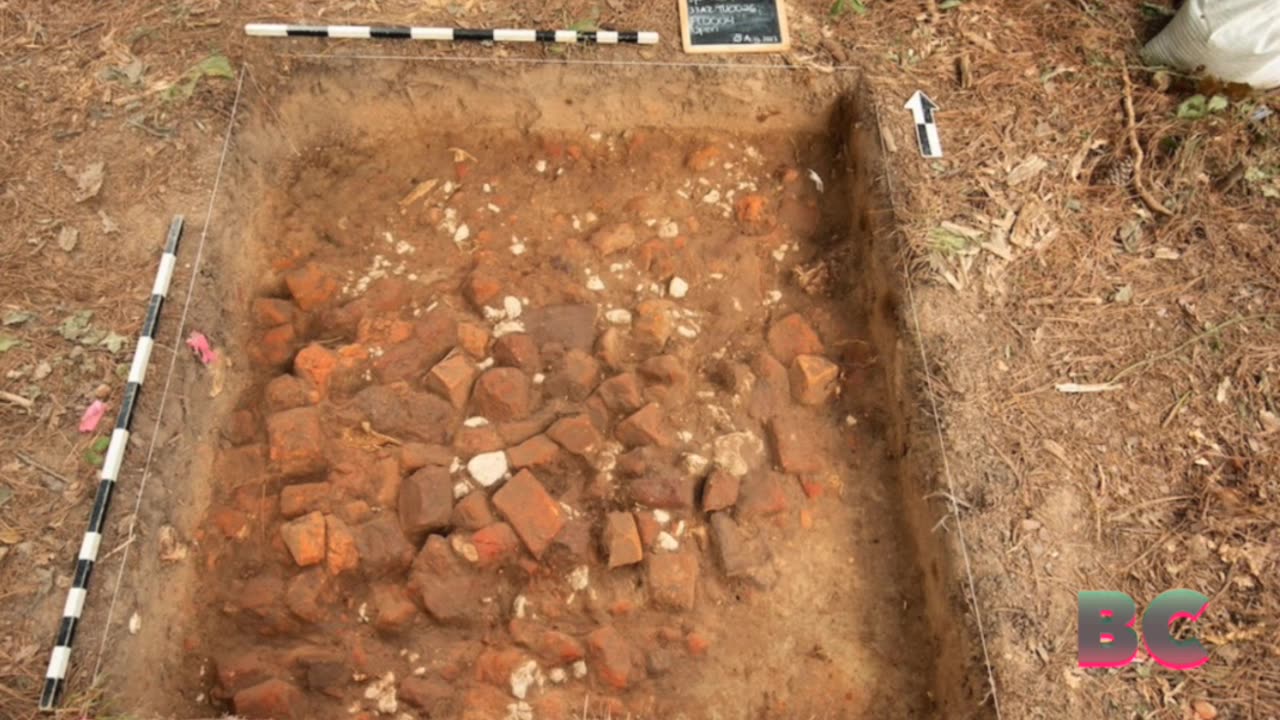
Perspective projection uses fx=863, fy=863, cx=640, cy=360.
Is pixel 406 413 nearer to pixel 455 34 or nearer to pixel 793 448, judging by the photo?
pixel 793 448

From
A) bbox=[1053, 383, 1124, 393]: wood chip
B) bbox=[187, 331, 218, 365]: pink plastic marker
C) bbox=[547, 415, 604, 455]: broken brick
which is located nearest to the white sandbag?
bbox=[1053, 383, 1124, 393]: wood chip

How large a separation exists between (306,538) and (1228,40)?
3.64m

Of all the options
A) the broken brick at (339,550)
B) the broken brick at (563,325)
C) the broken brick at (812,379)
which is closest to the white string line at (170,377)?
the broken brick at (339,550)

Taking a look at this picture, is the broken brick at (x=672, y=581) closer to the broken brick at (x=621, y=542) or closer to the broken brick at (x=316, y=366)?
the broken brick at (x=621, y=542)

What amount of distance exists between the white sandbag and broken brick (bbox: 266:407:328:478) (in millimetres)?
3482

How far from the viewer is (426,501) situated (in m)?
2.70

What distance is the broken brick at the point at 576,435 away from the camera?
2.86 metres

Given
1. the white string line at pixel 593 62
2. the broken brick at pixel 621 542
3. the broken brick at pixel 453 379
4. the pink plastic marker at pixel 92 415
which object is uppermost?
the white string line at pixel 593 62

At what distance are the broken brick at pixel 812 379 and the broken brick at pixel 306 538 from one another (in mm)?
1652

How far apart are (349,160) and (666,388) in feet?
Result: 5.49

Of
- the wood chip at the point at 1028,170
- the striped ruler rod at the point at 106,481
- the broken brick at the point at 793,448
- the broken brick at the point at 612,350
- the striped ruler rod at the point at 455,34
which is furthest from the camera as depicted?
the striped ruler rod at the point at 455,34

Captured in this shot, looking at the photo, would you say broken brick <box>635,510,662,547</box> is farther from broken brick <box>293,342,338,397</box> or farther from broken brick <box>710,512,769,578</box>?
broken brick <box>293,342,338,397</box>

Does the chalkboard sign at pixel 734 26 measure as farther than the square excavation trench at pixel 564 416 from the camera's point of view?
Yes

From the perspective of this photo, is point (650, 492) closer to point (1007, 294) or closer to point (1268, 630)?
point (1007, 294)
